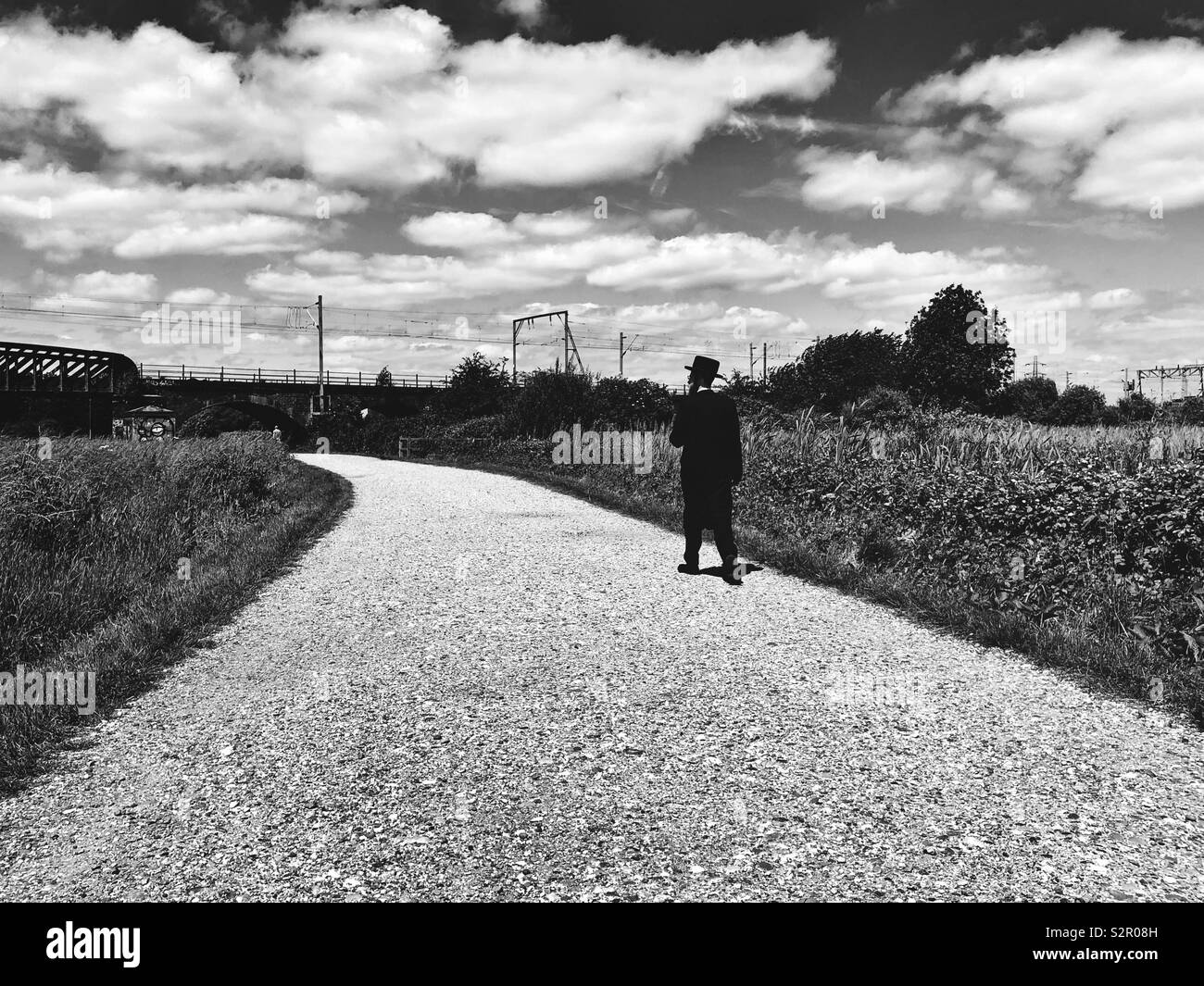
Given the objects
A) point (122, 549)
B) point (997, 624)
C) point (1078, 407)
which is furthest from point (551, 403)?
point (1078, 407)

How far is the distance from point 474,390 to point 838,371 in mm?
27112

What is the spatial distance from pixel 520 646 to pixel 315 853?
316 centimetres

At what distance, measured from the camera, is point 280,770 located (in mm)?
4062

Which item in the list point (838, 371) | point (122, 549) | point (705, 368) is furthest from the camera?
point (838, 371)

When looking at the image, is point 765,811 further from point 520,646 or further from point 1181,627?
point 1181,627

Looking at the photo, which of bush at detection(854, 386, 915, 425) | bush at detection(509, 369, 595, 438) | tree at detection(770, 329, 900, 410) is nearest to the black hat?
bush at detection(854, 386, 915, 425)

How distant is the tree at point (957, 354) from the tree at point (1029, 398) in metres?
1.88

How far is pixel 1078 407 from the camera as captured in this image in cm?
7712

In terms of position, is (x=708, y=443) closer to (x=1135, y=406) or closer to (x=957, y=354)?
(x=957, y=354)

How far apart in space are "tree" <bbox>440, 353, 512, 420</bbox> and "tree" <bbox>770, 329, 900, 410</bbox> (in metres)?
20.2

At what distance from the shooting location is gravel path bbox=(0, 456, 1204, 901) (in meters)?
3.12

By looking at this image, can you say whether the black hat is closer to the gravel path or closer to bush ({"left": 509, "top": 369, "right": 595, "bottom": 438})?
the gravel path

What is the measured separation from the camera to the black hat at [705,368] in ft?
23.5
